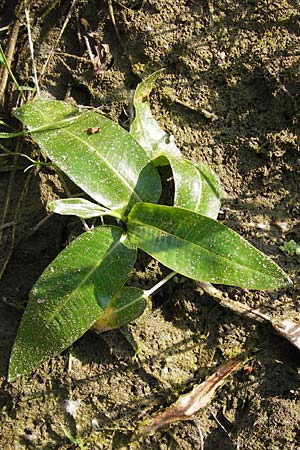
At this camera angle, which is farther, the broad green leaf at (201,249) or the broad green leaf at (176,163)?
the broad green leaf at (176,163)

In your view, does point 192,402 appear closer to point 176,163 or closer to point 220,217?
point 220,217

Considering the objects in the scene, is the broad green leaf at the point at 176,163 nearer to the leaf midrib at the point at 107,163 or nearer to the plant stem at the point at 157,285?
the leaf midrib at the point at 107,163

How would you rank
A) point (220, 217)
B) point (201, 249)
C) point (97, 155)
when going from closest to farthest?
point (201, 249), point (97, 155), point (220, 217)

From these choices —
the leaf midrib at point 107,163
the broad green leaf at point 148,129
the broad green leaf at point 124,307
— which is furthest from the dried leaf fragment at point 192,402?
the broad green leaf at point 148,129

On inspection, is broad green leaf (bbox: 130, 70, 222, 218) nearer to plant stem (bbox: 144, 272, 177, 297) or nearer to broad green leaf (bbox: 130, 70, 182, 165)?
broad green leaf (bbox: 130, 70, 182, 165)

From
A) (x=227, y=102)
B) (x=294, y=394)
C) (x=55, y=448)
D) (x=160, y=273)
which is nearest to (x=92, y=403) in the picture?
(x=55, y=448)

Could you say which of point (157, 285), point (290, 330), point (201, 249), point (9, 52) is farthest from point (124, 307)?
point (9, 52)
